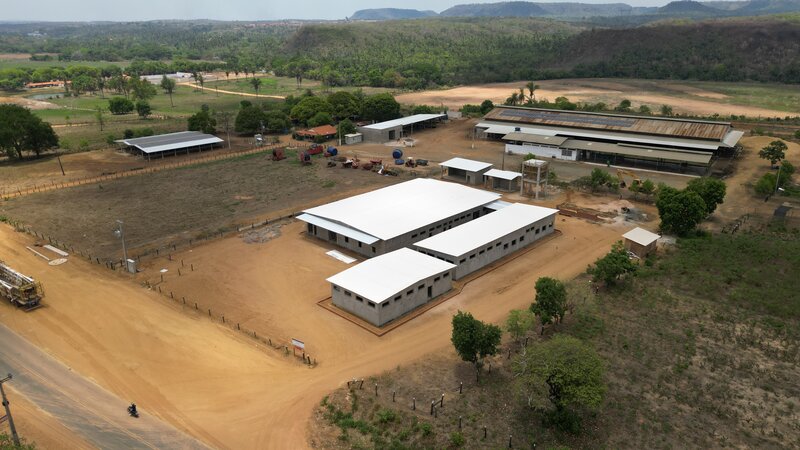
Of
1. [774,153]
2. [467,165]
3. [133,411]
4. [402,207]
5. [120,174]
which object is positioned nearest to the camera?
[133,411]

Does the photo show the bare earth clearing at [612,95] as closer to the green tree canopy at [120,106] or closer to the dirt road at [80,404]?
the green tree canopy at [120,106]

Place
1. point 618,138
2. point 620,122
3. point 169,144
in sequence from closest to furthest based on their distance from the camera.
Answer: point 618,138 → point 169,144 → point 620,122

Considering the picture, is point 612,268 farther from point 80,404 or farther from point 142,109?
point 142,109

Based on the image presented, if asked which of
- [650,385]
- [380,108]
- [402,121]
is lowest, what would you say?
[650,385]

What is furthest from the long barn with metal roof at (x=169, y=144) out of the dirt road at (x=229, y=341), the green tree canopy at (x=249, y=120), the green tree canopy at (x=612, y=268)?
the green tree canopy at (x=612, y=268)

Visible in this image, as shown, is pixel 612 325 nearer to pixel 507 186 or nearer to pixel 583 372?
pixel 583 372

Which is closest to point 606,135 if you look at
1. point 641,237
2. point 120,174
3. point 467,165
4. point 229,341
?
point 467,165
